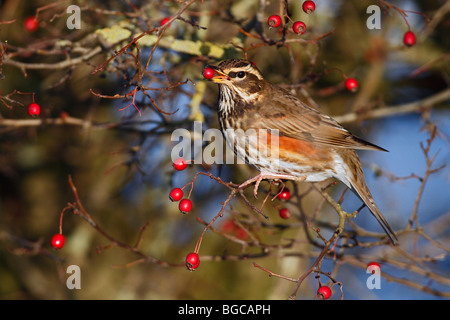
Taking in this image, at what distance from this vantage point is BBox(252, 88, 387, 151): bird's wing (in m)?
4.10

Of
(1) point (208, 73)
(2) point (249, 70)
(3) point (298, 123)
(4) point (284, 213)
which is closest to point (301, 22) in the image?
(2) point (249, 70)

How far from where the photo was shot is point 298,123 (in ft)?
13.9

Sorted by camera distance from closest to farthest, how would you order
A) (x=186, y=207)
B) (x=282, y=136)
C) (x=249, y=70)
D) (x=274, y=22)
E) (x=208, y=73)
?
(x=186, y=207) < (x=274, y=22) < (x=208, y=73) < (x=249, y=70) < (x=282, y=136)

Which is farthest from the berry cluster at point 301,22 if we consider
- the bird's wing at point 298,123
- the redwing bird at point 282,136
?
the bird's wing at point 298,123

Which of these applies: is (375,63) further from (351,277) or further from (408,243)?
(351,277)

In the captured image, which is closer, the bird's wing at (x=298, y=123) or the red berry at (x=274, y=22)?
the red berry at (x=274, y=22)

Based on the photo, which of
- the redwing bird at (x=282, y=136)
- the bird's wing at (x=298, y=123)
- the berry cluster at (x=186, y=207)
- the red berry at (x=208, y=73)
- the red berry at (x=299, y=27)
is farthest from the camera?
the bird's wing at (x=298, y=123)

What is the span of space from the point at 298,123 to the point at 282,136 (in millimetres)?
228

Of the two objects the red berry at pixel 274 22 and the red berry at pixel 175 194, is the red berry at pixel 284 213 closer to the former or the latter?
the red berry at pixel 175 194

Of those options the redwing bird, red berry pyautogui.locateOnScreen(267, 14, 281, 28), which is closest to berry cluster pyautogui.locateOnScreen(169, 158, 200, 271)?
the redwing bird

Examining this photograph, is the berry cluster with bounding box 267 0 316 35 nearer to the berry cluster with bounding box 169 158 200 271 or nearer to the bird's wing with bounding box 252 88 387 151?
the bird's wing with bounding box 252 88 387 151

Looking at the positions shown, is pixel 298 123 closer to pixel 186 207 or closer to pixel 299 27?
pixel 299 27

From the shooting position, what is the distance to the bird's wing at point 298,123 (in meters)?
4.10

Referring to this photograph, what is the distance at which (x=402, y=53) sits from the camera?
20.1ft
